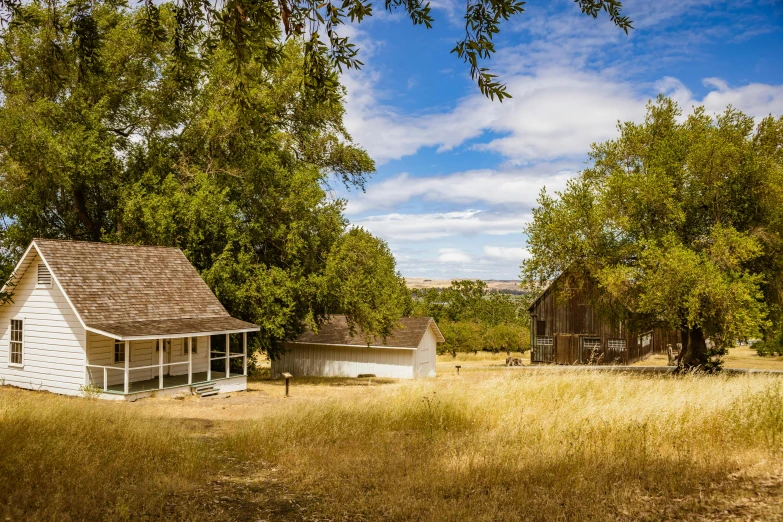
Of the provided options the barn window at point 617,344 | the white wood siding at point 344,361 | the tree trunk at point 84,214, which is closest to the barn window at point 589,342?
the barn window at point 617,344

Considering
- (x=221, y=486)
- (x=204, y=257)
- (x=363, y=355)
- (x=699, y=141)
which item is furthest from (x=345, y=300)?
(x=221, y=486)

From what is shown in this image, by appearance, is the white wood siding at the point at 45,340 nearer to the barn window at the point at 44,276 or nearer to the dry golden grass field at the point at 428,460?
the barn window at the point at 44,276

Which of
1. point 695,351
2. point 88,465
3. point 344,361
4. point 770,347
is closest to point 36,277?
point 88,465

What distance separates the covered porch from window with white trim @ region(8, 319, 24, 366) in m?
4.08

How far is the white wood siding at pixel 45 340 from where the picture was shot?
21.7 meters

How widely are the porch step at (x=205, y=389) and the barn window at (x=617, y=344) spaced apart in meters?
32.9

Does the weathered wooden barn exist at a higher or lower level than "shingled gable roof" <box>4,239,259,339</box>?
lower

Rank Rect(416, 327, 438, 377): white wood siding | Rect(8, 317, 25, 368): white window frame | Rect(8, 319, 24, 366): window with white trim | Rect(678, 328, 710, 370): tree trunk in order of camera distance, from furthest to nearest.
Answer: Rect(416, 327, 438, 377): white wood siding, Rect(678, 328, 710, 370): tree trunk, Rect(8, 319, 24, 366): window with white trim, Rect(8, 317, 25, 368): white window frame

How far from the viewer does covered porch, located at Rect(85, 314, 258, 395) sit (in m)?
20.8

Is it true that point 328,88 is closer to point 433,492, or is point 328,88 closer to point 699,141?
point 433,492

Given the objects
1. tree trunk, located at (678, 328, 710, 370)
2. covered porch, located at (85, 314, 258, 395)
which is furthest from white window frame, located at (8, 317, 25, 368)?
tree trunk, located at (678, 328, 710, 370)

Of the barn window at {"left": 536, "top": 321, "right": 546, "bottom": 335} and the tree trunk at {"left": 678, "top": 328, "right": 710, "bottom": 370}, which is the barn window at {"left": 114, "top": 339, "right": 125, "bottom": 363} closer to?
the tree trunk at {"left": 678, "top": 328, "right": 710, "bottom": 370}

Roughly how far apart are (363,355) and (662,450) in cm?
3166

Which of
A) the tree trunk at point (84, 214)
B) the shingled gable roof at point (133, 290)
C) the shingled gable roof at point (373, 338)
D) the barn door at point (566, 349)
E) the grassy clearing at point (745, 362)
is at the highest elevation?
the tree trunk at point (84, 214)
